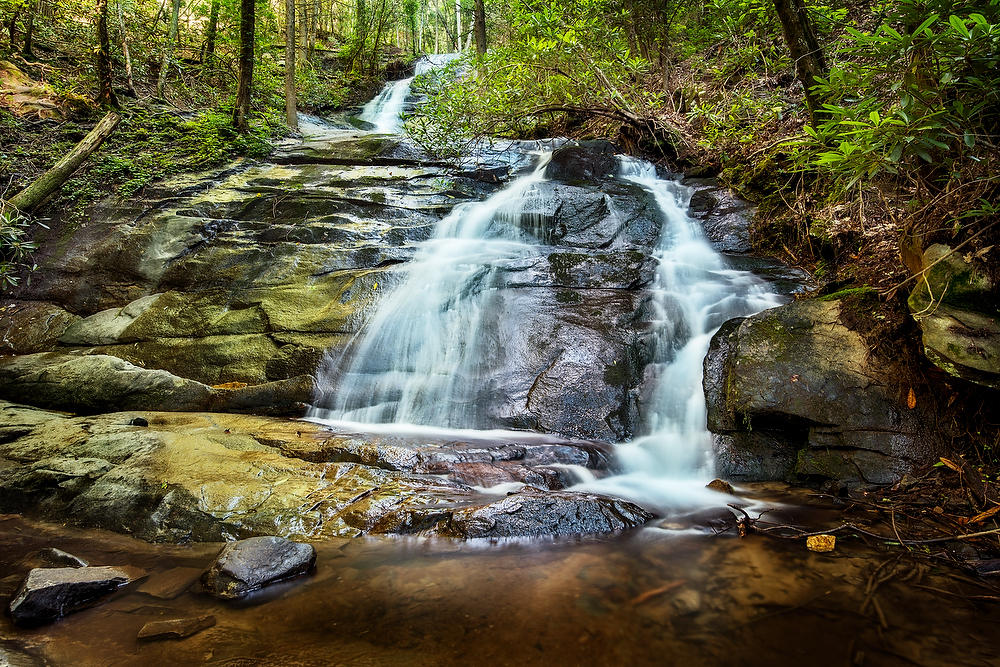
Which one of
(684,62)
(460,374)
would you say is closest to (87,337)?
(460,374)

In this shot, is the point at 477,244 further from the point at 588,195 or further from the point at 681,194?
the point at 681,194

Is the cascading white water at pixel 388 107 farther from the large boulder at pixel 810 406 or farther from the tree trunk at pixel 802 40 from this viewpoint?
the large boulder at pixel 810 406

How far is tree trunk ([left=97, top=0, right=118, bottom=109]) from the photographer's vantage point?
9.98 metres

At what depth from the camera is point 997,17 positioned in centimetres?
332

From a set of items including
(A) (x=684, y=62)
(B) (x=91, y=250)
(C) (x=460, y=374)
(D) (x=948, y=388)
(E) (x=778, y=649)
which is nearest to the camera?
(E) (x=778, y=649)

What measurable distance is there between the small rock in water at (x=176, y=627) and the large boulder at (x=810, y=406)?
413 centimetres

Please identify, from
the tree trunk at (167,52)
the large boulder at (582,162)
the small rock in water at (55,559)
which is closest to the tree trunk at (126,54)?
the tree trunk at (167,52)

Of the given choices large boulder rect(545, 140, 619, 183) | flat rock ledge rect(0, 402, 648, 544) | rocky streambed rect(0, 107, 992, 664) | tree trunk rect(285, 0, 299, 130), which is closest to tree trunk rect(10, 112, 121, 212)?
rocky streambed rect(0, 107, 992, 664)

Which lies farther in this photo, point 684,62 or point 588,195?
point 684,62

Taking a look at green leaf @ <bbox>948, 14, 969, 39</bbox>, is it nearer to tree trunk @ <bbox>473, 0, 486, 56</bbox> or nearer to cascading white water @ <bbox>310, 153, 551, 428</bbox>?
cascading white water @ <bbox>310, 153, 551, 428</bbox>

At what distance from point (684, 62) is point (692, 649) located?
11.9 m

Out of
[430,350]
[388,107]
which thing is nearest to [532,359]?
[430,350]

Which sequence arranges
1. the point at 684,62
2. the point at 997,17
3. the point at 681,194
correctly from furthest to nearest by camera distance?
the point at 684,62 → the point at 681,194 → the point at 997,17

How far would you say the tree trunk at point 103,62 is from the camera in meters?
9.98
